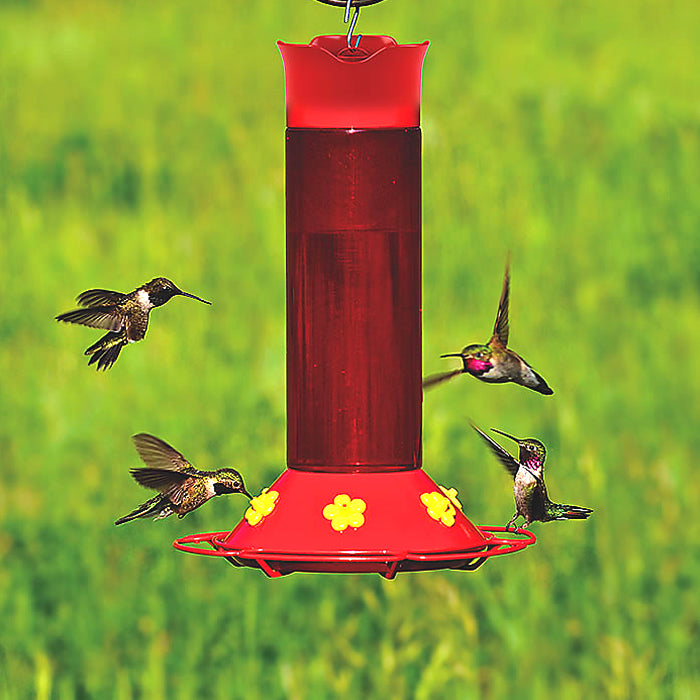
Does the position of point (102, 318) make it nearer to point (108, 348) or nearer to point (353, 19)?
point (108, 348)

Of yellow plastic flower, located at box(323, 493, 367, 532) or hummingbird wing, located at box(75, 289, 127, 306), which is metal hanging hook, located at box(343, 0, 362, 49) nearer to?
hummingbird wing, located at box(75, 289, 127, 306)

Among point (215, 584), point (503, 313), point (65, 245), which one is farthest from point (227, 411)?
point (503, 313)

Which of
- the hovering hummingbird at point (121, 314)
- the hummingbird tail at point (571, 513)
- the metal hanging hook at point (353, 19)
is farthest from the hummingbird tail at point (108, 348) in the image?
the hummingbird tail at point (571, 513)

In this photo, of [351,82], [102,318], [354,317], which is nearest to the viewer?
[351,82]

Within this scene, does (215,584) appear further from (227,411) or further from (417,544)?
(417,544)

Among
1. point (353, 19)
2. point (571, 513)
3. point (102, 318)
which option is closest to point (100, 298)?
point (102, 318)
